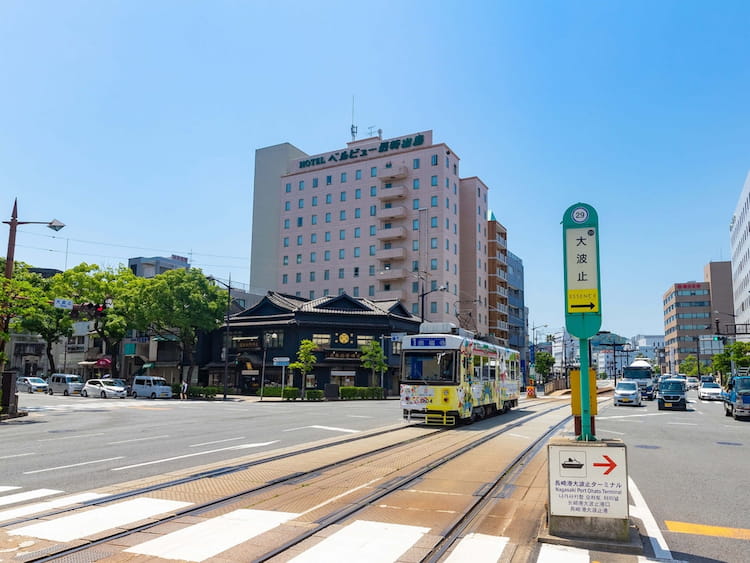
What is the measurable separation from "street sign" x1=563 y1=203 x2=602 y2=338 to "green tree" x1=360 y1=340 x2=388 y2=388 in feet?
143

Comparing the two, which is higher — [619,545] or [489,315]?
[489,315]

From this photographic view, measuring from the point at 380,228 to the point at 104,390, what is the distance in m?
40.1

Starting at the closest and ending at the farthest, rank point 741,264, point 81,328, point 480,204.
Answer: point 81,328 < point 480,204 < point 741,264

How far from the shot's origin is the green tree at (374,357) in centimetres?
5150

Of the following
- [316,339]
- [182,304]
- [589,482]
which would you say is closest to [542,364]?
[316,339]

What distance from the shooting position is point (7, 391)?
25.2 metres

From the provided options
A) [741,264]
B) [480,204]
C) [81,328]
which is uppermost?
[480,204]

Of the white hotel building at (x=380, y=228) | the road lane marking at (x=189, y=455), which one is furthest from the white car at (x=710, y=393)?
the road lane marking at (x=189, y=455)

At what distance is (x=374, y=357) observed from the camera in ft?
170

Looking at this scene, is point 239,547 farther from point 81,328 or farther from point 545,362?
point 545,362

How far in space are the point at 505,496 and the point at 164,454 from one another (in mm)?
8392

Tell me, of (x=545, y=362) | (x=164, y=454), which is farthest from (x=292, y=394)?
(x=545, y=362)

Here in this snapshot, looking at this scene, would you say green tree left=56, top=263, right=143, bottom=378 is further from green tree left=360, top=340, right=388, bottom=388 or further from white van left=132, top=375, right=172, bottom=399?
green tree left=360, top=340, right=388, bottom=388

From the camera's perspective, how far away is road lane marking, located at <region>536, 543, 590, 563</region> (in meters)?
6.08
